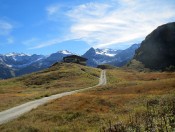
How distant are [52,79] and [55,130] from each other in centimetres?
11346

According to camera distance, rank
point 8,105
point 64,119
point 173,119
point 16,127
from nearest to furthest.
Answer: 1. point 173,119
2. point 16,127
3. point 64,119
4. point 8,105

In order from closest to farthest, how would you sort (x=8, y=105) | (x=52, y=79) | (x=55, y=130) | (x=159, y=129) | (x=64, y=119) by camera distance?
(x=159, y=129) → (x=55, y=130) → (x=64, y=119) → (x=8, y=105) → (x=52, y=79)

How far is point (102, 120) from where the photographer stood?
102ft

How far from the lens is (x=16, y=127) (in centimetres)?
3112

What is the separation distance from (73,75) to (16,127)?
11576 centimetres

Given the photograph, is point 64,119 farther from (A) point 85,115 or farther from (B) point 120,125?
(B) point 120,125

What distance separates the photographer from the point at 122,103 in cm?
4350

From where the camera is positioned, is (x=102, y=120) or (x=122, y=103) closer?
(x=102, y=120)

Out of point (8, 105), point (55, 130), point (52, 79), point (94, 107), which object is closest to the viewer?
point (55, 130)

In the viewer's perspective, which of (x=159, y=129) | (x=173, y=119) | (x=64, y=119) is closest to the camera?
(x=159, y=129)

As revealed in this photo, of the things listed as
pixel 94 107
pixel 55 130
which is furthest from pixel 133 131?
pixel 94 107

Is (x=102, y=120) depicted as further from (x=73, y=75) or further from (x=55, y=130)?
(x=73, y=75)

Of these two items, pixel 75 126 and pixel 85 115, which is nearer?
pixel 75 126

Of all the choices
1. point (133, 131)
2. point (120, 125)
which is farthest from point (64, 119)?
point (133, 131)
